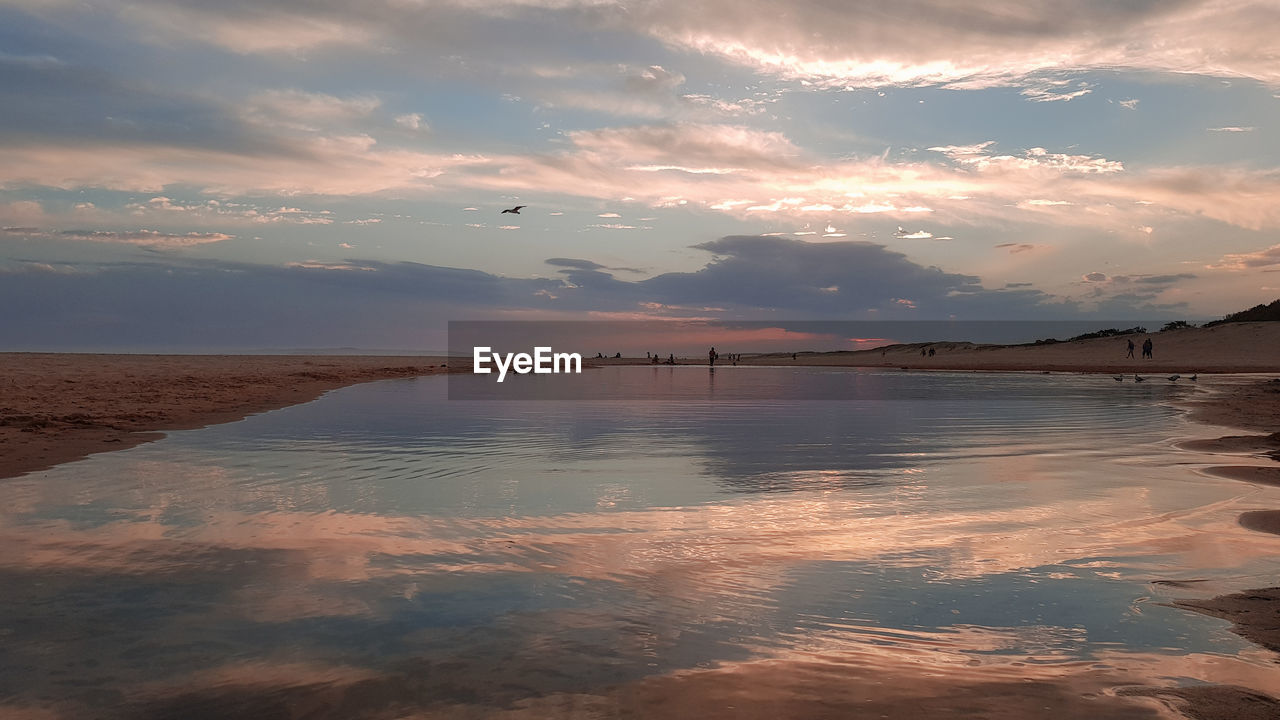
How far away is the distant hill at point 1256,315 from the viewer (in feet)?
A: 285

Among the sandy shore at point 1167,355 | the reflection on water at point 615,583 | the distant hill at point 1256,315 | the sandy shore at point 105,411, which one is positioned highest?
the distant hill at point 1256,315

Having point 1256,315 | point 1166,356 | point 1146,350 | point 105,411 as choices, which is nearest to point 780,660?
point 105,411

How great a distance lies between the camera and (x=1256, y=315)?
9200cm

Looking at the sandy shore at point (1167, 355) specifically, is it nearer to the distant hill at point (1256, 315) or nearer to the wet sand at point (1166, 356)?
the wet sand at point (1166, 356)

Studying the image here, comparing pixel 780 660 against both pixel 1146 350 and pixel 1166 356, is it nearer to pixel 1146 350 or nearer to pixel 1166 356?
pixel 1146 350

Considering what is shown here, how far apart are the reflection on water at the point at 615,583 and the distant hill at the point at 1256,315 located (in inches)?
3608

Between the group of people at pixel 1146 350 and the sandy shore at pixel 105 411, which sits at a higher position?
the group of people at pixel 1146 350

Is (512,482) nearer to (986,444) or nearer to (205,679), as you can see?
(205,679)

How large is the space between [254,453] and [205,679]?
38.5ft

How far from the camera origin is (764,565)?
7.98 meters

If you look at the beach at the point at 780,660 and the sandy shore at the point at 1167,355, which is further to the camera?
the sandy shore at the point at 1167,355

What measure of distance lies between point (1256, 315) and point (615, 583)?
110834 millimetres

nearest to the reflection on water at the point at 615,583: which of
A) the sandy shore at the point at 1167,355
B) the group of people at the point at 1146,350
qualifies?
the sandy shore at the point at 1167,355

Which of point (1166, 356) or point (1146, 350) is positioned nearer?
point (1146, 350)
